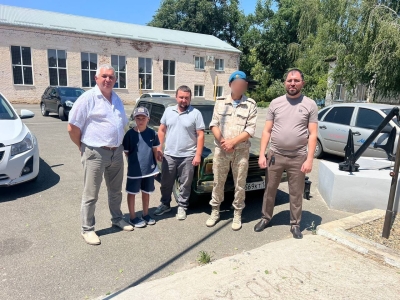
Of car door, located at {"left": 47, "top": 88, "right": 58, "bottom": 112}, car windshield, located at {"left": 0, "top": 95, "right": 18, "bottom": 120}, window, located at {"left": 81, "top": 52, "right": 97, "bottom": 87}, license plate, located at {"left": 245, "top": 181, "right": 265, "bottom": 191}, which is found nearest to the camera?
license plate, located at {"left": 245, "top": 181, "right": 265, "bottom": 191}

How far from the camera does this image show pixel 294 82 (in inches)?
143

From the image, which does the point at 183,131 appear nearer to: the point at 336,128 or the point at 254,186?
the point at 254,186

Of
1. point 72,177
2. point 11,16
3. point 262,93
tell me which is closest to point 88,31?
point 11,16

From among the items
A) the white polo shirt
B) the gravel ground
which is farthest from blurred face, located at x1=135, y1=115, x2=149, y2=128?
the gravel ground

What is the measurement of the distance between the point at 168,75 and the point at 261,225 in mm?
28530

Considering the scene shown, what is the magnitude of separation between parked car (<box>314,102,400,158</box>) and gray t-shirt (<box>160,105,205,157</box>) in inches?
171

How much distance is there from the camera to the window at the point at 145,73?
1163 inches

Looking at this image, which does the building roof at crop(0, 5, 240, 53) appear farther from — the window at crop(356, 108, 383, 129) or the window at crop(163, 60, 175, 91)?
the window at crop(356, 108, 383, 129)

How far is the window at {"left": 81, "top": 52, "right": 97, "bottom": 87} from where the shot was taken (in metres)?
26.9

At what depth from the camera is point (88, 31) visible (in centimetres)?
2673

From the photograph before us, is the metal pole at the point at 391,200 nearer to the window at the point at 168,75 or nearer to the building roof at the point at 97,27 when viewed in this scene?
the building roof at the point at 97,27

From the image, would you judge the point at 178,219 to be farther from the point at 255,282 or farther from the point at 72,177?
the point at 72,177

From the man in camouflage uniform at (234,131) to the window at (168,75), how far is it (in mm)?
27922

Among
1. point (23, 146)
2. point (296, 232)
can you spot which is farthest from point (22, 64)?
point (296, 232)
